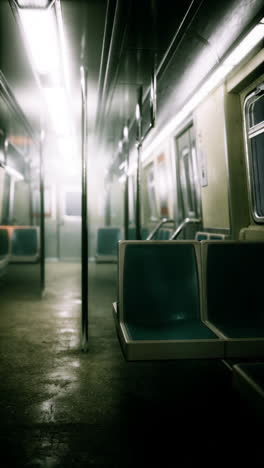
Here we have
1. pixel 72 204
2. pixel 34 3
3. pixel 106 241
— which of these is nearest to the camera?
pixel 34 3

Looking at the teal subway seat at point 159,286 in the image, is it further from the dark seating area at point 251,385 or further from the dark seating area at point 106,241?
the dark seating area at point 106,241

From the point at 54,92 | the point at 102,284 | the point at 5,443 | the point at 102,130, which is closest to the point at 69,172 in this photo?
the point at 102,130

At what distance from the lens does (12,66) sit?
18.3 ft

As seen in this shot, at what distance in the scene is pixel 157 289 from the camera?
8.58 feet

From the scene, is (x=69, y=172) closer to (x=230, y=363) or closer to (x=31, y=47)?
(x=31, y=47)

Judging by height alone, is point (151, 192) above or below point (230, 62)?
below

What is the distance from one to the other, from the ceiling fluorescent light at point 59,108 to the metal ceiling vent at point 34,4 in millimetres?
1943

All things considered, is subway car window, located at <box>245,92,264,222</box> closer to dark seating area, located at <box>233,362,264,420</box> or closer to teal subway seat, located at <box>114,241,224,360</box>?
teal subway seat, located at <box>114,241,224,360</box>

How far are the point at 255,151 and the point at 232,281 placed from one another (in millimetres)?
1901

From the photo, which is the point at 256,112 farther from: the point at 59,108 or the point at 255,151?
the point at 59,108

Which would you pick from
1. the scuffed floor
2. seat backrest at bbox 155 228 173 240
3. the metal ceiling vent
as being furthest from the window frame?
seat backrest at bbox 155 228 173 240

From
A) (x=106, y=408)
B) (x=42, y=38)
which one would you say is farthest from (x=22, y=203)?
(x=106, y=408)

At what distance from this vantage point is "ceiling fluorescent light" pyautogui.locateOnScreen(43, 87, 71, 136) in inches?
196

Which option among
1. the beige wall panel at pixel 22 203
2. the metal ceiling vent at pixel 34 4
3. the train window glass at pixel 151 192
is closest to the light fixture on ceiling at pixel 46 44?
the metal ceiling vent at pixel 34 4
